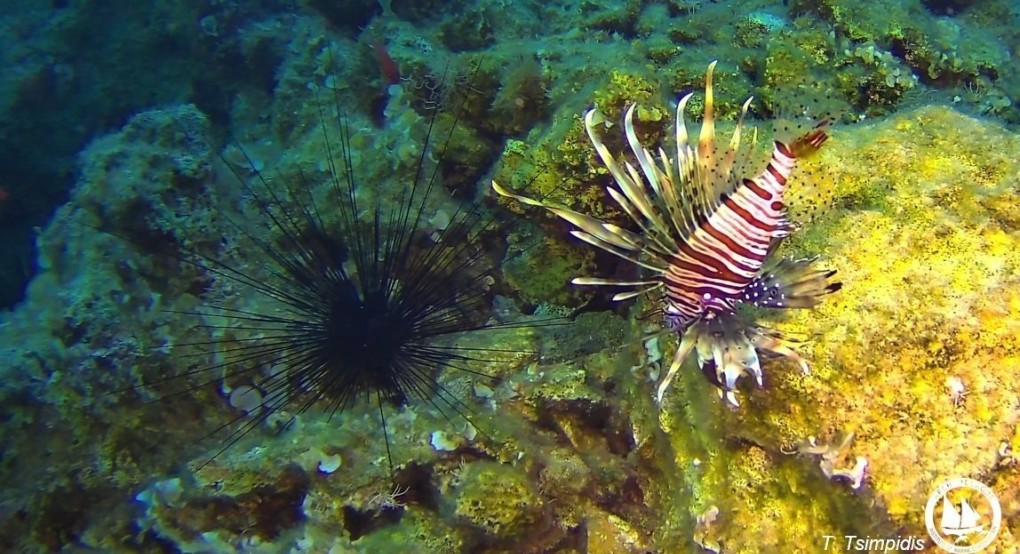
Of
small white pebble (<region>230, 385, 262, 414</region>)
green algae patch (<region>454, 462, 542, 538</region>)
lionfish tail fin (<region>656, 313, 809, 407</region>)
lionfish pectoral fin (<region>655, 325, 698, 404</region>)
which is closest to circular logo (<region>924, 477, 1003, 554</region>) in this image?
lionfish tail fin (<region>656, 313, 809, 407</region>)

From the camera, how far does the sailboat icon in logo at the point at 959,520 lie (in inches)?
72.7

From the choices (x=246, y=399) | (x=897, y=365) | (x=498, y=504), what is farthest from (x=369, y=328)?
(x=897, y=365)

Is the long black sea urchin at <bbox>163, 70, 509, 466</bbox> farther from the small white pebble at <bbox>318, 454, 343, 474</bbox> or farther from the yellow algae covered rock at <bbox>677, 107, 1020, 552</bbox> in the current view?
the yellow algae covered rock at <bbox>677, 107, 1020, 552</bbox>

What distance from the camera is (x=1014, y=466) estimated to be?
189 centimetres

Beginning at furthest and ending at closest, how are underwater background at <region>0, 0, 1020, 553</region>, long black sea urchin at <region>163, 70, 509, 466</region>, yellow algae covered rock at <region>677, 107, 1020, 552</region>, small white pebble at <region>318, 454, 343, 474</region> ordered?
long black sea urchin at <region>163, 70, 509, 466</region> < small white pebble at <region>318, 454, 343, 474</region> < underwater background at <region>0, 0, 1020, 553</region> < yellow algae covered rock at <region>677, 107, 1020, 552</region>

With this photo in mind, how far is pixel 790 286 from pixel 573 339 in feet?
5.37

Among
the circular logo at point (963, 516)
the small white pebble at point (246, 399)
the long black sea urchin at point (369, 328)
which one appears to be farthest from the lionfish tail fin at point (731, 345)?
the small white pebble at point (246, 399)

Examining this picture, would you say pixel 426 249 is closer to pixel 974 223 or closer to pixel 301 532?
pixel 301 532

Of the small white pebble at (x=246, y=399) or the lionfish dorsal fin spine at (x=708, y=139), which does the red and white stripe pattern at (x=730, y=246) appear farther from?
the small white pebble at (x=246, y=399)

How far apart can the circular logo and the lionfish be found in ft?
1.82

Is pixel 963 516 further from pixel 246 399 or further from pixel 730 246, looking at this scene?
pixel 246 399

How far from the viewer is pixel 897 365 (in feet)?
6.91

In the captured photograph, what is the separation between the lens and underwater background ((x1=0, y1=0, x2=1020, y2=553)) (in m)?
2.14

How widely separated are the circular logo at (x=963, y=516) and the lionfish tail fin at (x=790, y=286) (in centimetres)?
71
